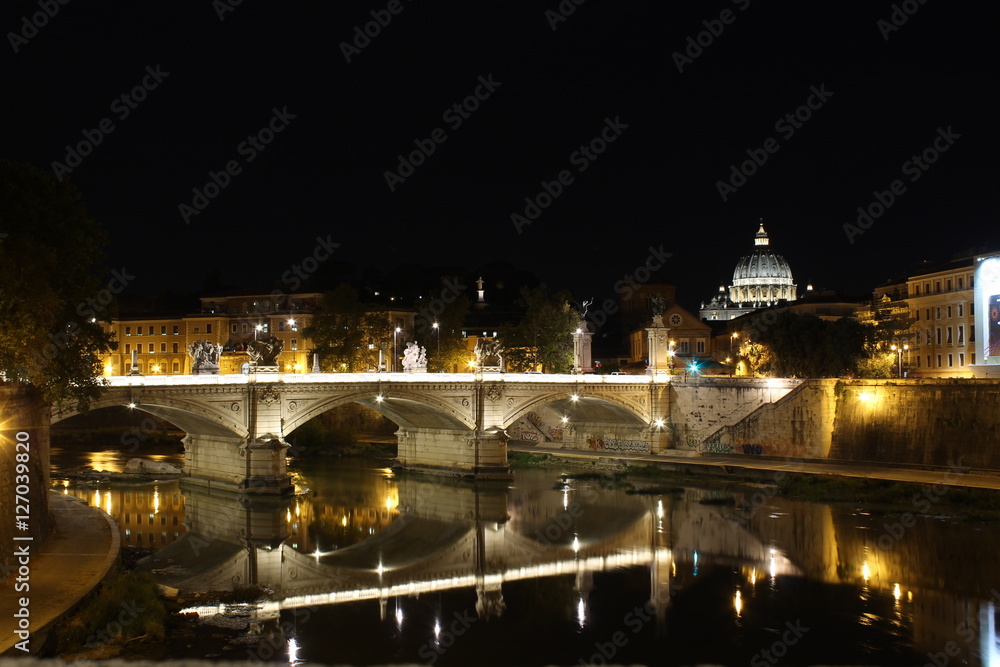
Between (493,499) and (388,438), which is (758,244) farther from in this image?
(493,499)

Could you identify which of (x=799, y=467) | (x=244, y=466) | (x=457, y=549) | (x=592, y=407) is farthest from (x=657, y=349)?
(x=457, y=549)

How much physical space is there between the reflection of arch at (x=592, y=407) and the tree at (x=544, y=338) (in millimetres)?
5165

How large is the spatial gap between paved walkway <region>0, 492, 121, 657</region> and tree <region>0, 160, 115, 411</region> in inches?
134

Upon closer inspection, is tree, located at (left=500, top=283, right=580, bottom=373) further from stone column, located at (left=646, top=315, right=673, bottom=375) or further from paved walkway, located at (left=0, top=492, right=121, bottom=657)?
paved walkway, located at (left=0, top=492, right=121, bottom=657)

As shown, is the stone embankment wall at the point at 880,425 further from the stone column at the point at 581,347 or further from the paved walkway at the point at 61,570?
the paved walkway at the point at 61,570

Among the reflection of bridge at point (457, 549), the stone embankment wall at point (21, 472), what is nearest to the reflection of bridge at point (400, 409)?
the reflection of bridge at point (457, 549)

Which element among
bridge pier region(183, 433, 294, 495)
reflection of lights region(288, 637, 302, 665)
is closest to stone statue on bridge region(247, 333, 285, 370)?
bridge pier region(183, 433, 294, 495)

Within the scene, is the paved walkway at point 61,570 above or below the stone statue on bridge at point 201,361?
below

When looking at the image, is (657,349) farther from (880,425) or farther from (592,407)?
(880,425)

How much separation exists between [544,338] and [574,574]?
116 feet

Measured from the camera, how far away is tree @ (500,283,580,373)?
204 ft

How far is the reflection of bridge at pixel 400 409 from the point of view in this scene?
38906 mm

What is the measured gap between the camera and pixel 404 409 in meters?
48.6

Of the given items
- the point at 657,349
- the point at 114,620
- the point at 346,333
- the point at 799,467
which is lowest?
the point at 799,467
